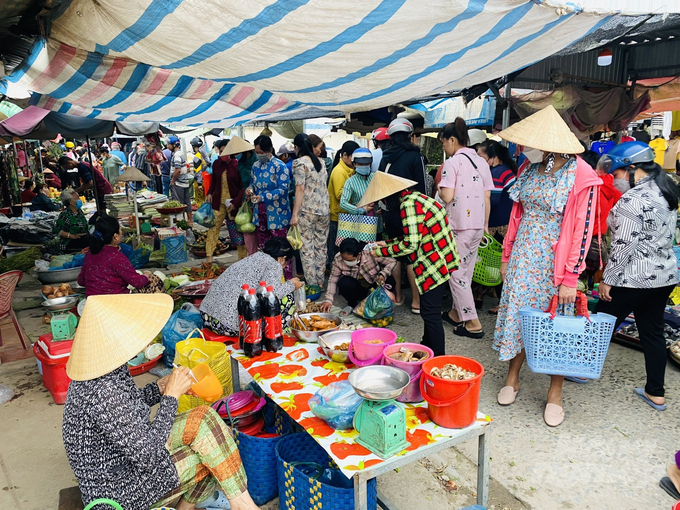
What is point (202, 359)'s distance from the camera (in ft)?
9.38

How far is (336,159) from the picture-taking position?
7.57 m

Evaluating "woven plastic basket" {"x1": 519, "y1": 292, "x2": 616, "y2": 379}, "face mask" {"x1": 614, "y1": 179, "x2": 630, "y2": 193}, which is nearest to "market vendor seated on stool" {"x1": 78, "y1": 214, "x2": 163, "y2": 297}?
"woven plastic basket" {"x1": 519, "y1": 292, "x2": 616, "y2": 379}

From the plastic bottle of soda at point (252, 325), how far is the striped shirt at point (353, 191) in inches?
118

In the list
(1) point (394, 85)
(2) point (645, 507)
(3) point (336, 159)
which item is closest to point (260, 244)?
(3) point (336, 159)

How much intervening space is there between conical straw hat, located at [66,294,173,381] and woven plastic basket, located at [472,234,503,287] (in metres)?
3.85

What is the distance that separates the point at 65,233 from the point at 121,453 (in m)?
7.08

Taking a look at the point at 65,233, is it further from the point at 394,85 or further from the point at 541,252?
the point at 541,252

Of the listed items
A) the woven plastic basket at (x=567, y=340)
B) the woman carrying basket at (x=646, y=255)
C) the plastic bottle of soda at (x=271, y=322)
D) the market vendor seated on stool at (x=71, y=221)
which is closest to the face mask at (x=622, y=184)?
the woman carrying basket at (x=646, y=255)

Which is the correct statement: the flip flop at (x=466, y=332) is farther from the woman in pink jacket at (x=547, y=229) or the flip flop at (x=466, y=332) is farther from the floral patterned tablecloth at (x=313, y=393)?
the floral patterned tablecloth at (x=313, y=393)

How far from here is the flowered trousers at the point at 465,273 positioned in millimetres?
4652

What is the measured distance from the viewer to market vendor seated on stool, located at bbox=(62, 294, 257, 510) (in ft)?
6.51

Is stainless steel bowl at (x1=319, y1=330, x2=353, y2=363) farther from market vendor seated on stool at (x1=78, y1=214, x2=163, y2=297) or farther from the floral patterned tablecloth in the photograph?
market vendor seated on stool at (x1=78, y1=214, x2=163, y2=297)

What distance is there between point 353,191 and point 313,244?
36.6 inches

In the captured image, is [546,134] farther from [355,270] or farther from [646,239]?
[355,270]
